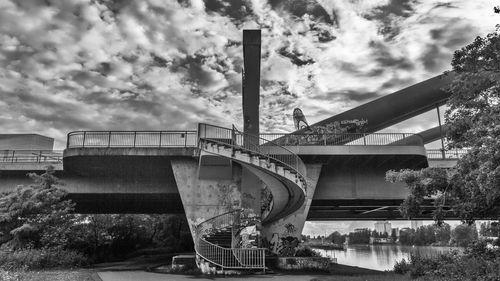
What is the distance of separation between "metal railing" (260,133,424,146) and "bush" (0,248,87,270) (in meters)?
Answer: 13.3

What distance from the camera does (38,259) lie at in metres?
17.6

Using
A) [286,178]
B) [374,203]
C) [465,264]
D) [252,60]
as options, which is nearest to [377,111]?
[374,203]

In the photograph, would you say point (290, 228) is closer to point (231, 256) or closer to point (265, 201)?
point (265, 201)

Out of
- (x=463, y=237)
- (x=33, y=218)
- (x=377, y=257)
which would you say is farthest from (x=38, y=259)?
(x=377, y=257)

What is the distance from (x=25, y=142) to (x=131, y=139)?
2115 centimetres

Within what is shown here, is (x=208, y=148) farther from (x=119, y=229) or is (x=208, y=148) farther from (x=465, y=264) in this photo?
(x=119, y=229)

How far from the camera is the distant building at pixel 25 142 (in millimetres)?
35906

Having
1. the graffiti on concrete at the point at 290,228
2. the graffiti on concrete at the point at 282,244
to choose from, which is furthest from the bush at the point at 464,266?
the graffiti on concrete at the point at 290,228

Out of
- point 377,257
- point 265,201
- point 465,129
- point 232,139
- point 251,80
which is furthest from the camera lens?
point 377,257

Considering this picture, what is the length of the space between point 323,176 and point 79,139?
15.9 meters

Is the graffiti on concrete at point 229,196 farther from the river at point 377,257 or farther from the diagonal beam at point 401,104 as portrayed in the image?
the diagonal beam at point 401,104

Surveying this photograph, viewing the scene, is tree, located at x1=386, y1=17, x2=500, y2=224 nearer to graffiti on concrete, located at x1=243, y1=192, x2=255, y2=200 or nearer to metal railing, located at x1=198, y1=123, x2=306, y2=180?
metal railing, located at x1=198, y1=123, x2=306, y2=180

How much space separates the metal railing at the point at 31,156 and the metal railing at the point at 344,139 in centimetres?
1461

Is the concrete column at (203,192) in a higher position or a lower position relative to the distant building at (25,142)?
lower
